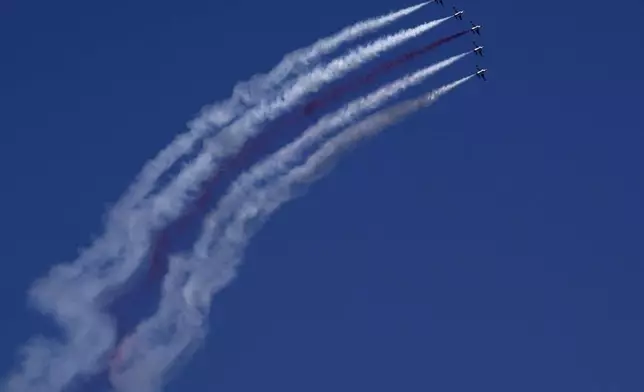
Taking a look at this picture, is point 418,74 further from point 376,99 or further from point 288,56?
point 288,56

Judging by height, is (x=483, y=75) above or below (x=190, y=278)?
above

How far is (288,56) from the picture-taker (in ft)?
176

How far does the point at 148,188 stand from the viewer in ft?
171

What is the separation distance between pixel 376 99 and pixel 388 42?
2.42 meters

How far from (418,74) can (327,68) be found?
3831 millimetres

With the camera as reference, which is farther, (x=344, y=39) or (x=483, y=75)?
(x=483, y=75)

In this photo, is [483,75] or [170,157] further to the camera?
[483,75]

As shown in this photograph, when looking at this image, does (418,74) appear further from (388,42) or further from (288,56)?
(288,56)

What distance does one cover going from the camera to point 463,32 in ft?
184

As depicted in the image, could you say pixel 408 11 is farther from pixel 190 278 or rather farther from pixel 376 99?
pixel 190 278

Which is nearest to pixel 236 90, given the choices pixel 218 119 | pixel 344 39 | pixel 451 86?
pixel 218 119

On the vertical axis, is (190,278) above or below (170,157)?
below

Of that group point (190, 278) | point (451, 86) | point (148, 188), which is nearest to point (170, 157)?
point (148, 188)

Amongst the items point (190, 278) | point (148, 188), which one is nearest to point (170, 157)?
point (148, 188)
